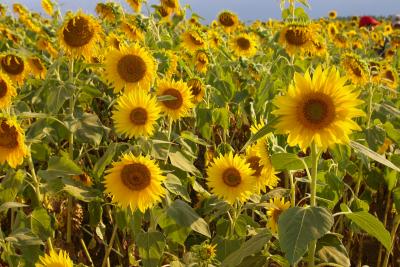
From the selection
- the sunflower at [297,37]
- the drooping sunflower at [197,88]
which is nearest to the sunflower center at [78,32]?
the drooping sunflower at [197,88]

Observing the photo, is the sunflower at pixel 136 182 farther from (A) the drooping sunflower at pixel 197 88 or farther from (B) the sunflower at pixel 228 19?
(B) the sunflower at pixel 228 19

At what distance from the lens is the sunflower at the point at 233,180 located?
7.24ft

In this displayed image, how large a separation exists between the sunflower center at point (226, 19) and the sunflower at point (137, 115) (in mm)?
3544

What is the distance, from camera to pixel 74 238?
2.99m

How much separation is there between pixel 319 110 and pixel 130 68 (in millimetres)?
1188

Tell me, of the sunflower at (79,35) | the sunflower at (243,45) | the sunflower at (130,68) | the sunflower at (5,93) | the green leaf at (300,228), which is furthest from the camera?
the sunflower at (243,45)

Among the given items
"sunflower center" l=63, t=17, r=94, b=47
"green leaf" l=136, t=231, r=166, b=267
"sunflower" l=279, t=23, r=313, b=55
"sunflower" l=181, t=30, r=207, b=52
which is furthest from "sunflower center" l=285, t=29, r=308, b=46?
"green leaf" l=136, t=231, r=166, b=267

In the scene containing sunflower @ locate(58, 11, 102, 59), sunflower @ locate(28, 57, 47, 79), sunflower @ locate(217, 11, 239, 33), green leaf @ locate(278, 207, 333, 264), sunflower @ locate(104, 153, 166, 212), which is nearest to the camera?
green leaf @ locate(278, 207, 333, 264)

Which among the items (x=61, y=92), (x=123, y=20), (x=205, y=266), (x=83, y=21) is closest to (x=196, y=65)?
(x=123, y=20)

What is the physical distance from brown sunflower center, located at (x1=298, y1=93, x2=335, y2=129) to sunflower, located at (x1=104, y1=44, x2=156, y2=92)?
42.7 inches

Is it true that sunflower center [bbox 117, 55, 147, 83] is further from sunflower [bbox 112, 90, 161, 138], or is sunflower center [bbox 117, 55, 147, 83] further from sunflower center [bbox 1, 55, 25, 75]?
sunflower center [bbox 1, 55, 25, 75]

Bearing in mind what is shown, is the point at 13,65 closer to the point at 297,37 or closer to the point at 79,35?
the point at 79,35

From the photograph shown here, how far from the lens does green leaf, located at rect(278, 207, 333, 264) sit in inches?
56.6

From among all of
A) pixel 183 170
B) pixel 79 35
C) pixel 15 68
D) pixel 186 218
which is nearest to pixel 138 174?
pixel 186 218
